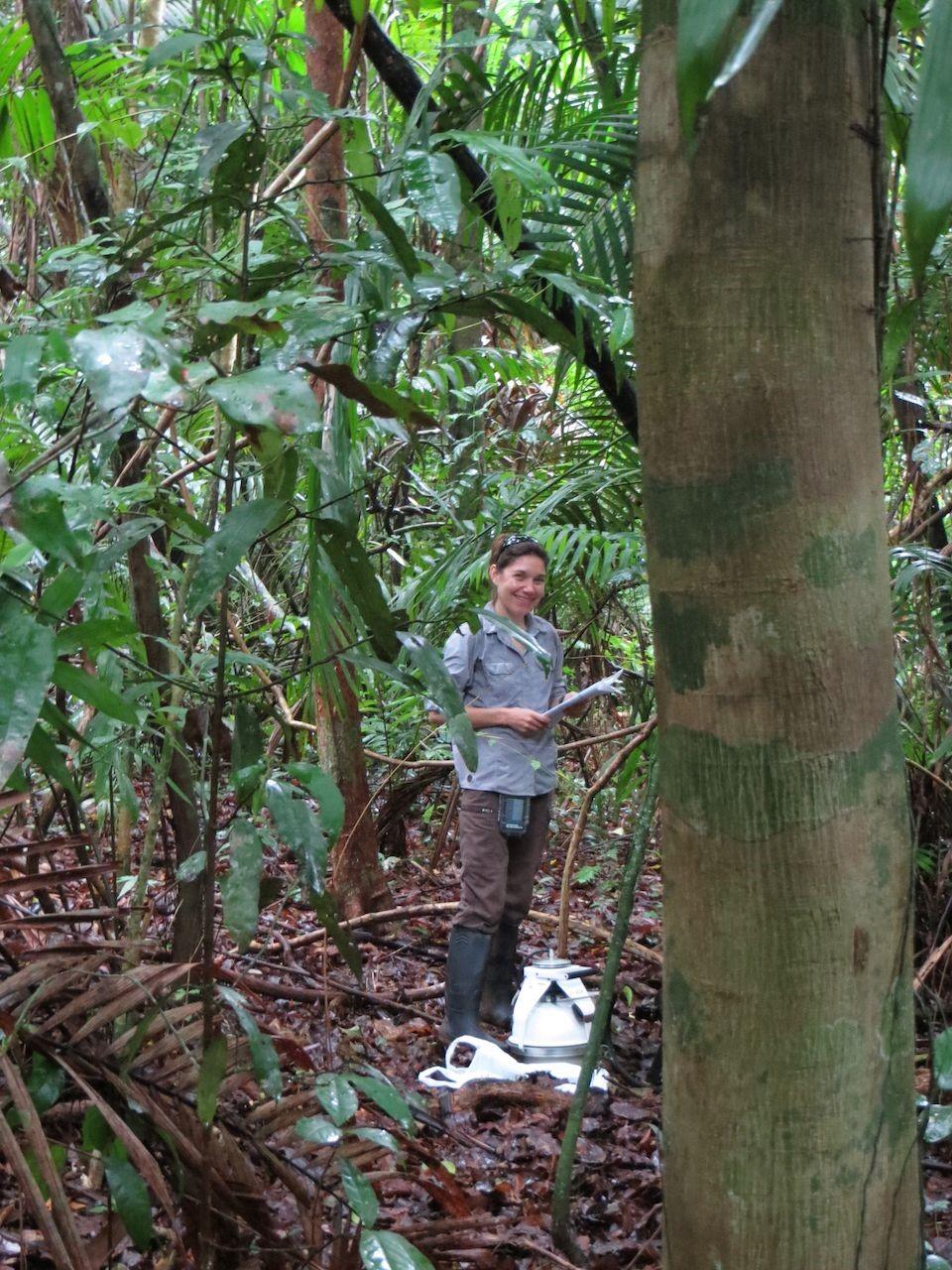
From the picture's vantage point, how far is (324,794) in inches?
52.4

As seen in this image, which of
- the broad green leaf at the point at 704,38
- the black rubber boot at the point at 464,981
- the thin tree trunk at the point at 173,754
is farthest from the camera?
the black rubber boot at the point at 464,981

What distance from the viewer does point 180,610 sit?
2.29m

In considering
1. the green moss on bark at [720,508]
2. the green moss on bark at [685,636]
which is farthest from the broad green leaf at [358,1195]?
the green moss on bark at [720,508]

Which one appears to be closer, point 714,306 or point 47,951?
point 714,306

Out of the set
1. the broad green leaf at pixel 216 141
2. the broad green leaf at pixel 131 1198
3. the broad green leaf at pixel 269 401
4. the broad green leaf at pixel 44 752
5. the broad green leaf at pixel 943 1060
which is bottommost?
the broad green leaf at pixel 131 1198

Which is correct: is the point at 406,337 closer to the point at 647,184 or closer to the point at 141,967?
the point at 647,184

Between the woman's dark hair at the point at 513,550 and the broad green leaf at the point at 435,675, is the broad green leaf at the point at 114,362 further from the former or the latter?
the woman's dark hair at the point at 513,550

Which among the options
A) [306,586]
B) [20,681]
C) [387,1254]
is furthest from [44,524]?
[306,586]

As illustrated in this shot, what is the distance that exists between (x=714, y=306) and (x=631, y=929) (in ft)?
14.0

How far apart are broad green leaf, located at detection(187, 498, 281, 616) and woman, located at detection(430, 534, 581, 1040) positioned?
2.50 m

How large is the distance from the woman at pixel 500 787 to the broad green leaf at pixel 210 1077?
238 centimetres

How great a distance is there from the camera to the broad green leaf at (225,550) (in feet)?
3.99

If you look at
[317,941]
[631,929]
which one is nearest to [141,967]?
[317,941]

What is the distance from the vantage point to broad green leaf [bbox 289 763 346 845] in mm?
1320
